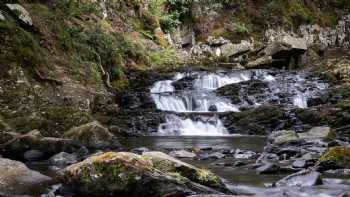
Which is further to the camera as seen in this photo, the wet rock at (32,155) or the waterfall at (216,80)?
the waterfall at (216,80)

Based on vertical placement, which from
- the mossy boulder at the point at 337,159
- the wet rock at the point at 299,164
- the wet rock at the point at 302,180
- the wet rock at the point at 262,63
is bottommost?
the wet rock at the point at 302,180

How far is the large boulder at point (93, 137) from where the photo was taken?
12.9 meters

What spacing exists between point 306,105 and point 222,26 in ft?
50.7

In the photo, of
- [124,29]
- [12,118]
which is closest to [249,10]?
[124,29]

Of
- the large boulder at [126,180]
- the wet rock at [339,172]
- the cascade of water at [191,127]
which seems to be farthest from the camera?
the cascade of water at [191,127]

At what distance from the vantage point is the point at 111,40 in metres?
22.9

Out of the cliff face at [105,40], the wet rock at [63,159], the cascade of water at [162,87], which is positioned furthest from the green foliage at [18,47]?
the cascade of water at [162,87]

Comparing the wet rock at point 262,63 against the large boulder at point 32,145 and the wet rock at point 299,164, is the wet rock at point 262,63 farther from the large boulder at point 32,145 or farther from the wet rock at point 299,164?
the wet rock at point 299,164

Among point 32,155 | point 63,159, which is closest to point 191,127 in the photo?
point 32,155

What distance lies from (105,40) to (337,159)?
14.8 metres

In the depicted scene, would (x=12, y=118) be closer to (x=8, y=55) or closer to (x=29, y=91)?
(x=29, y=91)

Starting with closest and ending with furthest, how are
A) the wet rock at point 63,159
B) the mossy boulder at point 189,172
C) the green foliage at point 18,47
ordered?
the mossy boulder at point 189,172, the wet rock at point 63,159, the green foliage at point 18,47

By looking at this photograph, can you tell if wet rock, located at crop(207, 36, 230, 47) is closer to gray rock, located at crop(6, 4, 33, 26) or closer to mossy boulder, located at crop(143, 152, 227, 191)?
gray rock, located at crop(6, 4, 33, 26)

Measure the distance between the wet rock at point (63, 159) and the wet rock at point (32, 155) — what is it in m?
0.54
